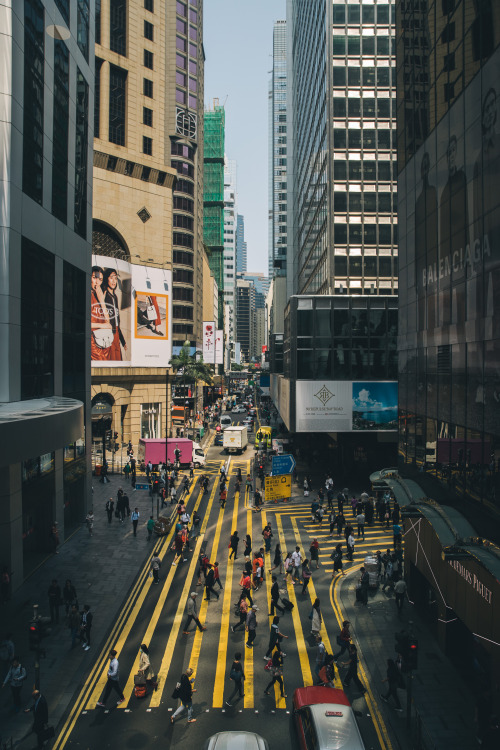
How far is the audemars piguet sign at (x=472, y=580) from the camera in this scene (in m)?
13.3

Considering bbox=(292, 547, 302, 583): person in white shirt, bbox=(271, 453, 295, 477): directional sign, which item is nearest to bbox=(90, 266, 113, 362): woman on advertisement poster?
bbox=(271, 453, 295, 477): directional sign

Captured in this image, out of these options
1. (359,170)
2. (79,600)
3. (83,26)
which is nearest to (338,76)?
(359,170)

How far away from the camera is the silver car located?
36.8ft

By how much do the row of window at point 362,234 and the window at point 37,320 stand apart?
36.8 metres

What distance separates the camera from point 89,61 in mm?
33562

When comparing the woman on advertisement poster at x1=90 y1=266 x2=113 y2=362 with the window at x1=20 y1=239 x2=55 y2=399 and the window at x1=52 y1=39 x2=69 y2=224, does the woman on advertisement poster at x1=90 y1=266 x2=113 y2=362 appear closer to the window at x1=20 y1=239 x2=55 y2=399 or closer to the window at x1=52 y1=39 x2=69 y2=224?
the window at x1=52 y1=39 x2=69 y2=224

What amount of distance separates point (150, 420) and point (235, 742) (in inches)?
2106

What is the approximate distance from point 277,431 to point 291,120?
80670 mm

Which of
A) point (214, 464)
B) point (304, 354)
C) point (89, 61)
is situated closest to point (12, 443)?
point (89, 61)

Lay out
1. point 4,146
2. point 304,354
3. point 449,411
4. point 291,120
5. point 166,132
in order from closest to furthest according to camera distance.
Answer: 1. point 449,411
2. point 4,146
3. point 304,354
4. point 166,132
5. point 291,120

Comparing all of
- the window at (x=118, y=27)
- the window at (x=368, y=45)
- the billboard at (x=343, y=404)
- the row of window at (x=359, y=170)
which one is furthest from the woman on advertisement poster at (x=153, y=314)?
the window at (x=368, y=45)

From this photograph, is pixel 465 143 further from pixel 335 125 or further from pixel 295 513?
pixel 335 125

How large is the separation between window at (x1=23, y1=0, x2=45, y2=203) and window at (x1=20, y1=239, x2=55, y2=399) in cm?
289

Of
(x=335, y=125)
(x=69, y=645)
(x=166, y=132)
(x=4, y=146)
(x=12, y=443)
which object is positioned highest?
(x=166, y=132)
